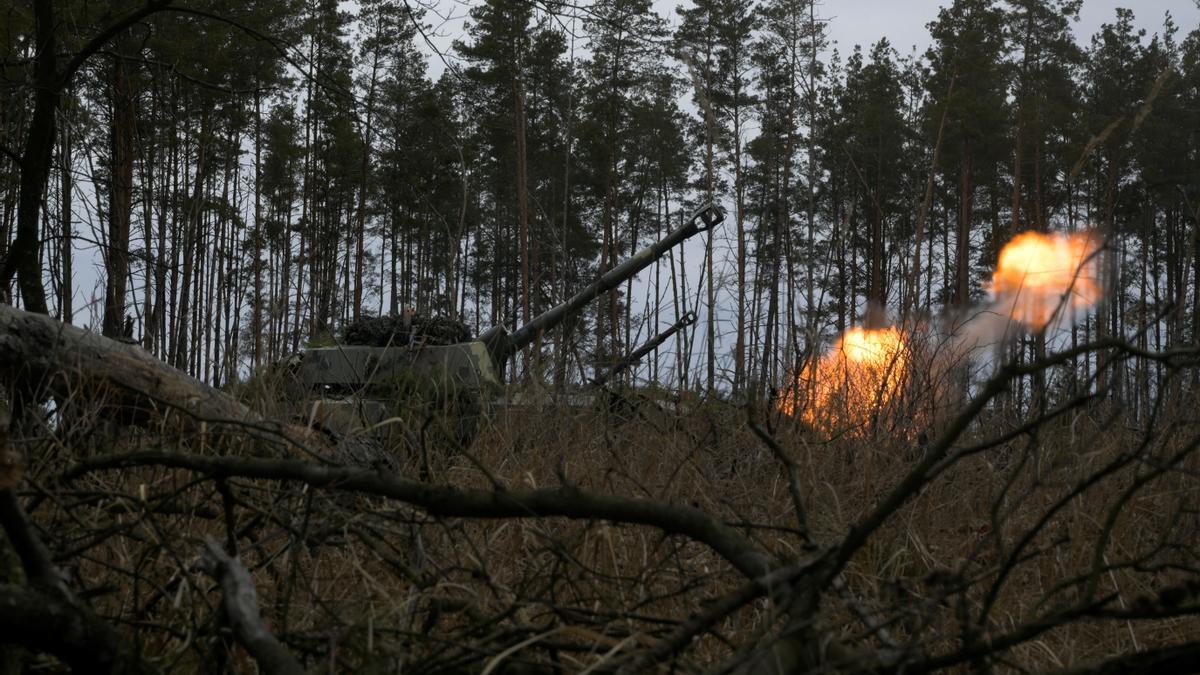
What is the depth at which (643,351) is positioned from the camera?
6.65m

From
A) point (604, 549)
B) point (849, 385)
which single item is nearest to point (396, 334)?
point (849, 385)

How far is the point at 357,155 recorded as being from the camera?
36.8 metres

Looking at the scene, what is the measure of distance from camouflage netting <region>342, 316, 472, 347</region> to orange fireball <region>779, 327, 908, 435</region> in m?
3.68

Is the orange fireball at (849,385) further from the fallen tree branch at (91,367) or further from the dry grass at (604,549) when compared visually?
the fallen tree branch at (91,367)

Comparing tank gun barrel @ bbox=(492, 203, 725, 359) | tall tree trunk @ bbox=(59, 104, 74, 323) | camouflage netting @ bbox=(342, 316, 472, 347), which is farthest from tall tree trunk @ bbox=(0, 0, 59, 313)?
tank gun barrel @ bbox=(492, 203, 725, 359)

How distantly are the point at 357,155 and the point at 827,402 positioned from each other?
33.3m

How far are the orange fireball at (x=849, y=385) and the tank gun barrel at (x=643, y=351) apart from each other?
61 cm

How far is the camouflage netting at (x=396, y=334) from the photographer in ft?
28.6

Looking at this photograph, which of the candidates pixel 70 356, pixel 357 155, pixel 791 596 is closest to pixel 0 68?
pixel 70 356

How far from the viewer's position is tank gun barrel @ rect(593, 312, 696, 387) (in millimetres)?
5523

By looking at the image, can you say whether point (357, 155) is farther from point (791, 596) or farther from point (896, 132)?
point (791, 596)

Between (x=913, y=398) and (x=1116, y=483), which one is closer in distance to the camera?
(x=1116, y=483)

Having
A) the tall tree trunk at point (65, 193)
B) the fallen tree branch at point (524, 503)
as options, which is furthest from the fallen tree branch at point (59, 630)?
the tall tree trunk at point (65, 193)

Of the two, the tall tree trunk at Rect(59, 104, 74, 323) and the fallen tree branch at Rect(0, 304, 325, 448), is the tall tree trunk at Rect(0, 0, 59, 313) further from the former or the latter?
the fallen tree branch at Rect(0, 304, 325, 448)
